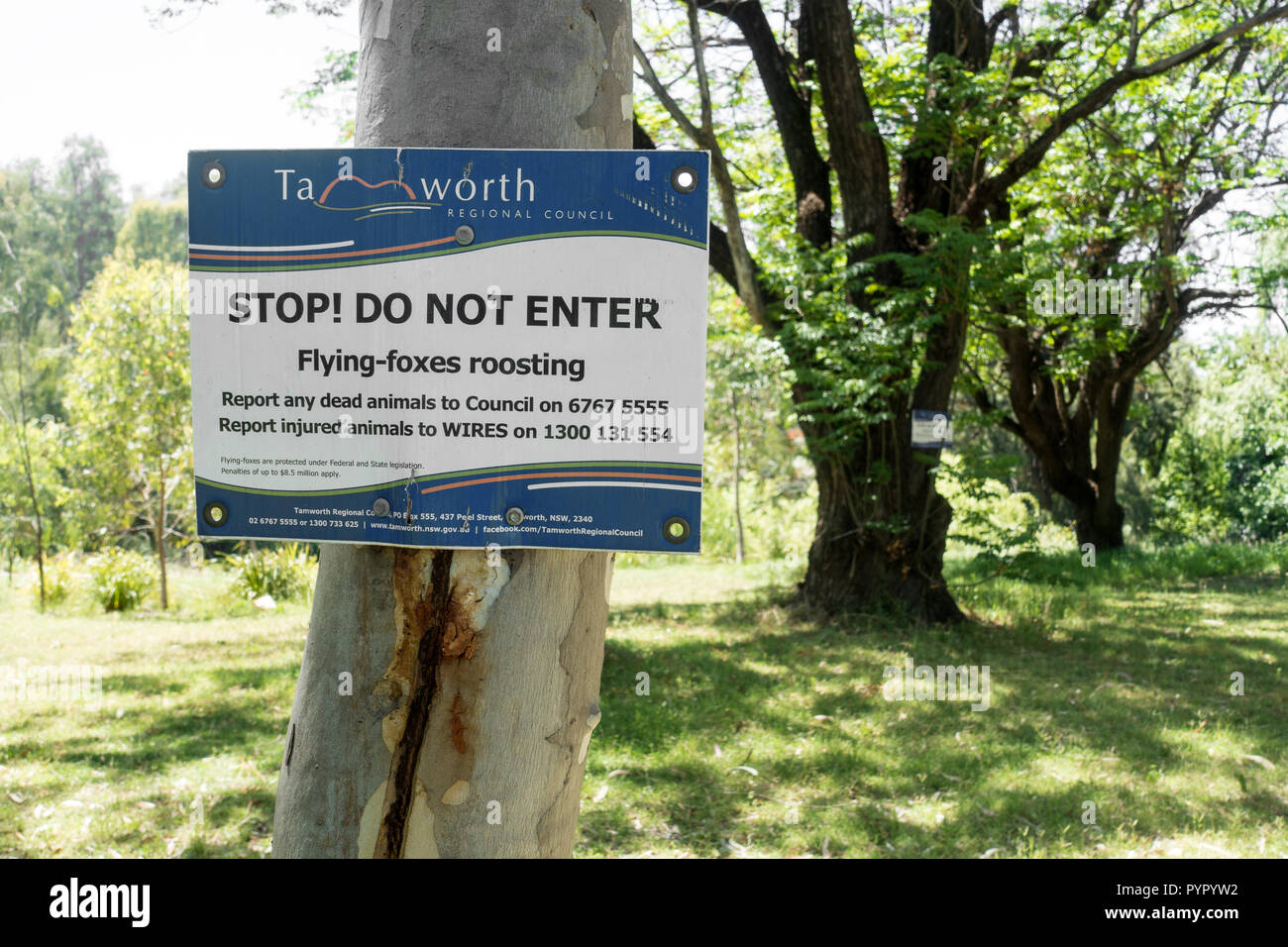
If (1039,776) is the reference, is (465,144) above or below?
above

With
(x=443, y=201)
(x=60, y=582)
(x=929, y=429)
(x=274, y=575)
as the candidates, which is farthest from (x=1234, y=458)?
(x=443, y=201)

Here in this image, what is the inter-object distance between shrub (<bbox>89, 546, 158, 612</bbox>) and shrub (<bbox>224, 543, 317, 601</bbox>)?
3.53 ft

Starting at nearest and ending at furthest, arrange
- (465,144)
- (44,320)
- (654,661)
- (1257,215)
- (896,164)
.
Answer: (465,144) → (654,661) → (896,164) → (1257,215) → (44,320)

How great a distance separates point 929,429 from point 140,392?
32.7 ft

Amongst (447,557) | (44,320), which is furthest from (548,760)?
(44,320)

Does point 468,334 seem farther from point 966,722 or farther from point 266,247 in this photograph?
point 966,722

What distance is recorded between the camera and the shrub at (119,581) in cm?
1158

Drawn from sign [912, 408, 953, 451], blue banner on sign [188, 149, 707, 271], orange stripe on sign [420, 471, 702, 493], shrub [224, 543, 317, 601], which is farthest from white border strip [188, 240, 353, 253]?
shrub [224, 543, 317, 601]

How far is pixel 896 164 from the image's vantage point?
10195 mm

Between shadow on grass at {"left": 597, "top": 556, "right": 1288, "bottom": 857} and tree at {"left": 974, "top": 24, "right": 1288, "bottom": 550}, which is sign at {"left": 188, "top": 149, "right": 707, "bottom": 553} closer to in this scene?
shadow on grass at {"left": 597, "top": 556, "right": 1288, "bottom": 857}

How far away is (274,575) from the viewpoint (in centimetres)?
1251

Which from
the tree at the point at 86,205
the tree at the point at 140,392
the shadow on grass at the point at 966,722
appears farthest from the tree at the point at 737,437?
the tree at the point at 86,205
